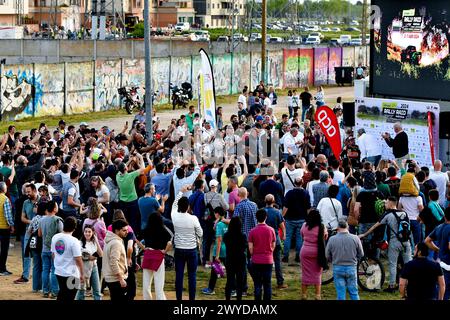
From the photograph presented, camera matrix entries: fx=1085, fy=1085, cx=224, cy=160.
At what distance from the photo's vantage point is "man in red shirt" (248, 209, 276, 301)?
48.0 ft

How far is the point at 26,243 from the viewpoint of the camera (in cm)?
1602

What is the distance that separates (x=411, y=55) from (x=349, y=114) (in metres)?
2.15

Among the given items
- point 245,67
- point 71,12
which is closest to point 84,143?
point 245,67

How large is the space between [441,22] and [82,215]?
1230cm

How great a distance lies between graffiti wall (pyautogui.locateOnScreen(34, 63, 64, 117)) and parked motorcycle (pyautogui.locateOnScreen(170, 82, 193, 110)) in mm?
5074

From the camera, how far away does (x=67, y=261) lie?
13906mm

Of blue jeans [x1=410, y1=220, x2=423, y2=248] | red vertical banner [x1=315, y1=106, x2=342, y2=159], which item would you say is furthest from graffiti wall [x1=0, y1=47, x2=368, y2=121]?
blue jeans [x1=410, y1=220, x2=423, y2=248]

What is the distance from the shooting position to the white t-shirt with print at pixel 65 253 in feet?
45.3

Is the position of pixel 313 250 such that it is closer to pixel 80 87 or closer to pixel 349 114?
pixel 349 114

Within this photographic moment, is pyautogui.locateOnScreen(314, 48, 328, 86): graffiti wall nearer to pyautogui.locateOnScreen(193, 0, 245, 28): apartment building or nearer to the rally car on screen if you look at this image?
the rally car on screen

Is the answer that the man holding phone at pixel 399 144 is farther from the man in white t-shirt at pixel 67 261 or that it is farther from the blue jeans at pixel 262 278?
the man in white t-shirt at pixel 67 261

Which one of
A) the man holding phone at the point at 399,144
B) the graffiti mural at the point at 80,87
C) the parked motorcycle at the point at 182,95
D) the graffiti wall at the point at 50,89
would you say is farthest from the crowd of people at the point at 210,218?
the parked motorcycle at the point at 182,95

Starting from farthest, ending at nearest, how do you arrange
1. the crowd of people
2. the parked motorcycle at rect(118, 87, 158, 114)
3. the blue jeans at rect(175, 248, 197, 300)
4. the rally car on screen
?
the parked motorcycle at rect(118, 87, 158, 114) → the rally car on screen → the blue jeans at rect(175, 248, 197, 300) → the crowd of people

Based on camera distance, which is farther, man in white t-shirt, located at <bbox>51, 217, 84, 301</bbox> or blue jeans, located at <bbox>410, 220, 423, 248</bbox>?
blue jeans, located at <bbox>410, 220, 423, 248</bbox>
